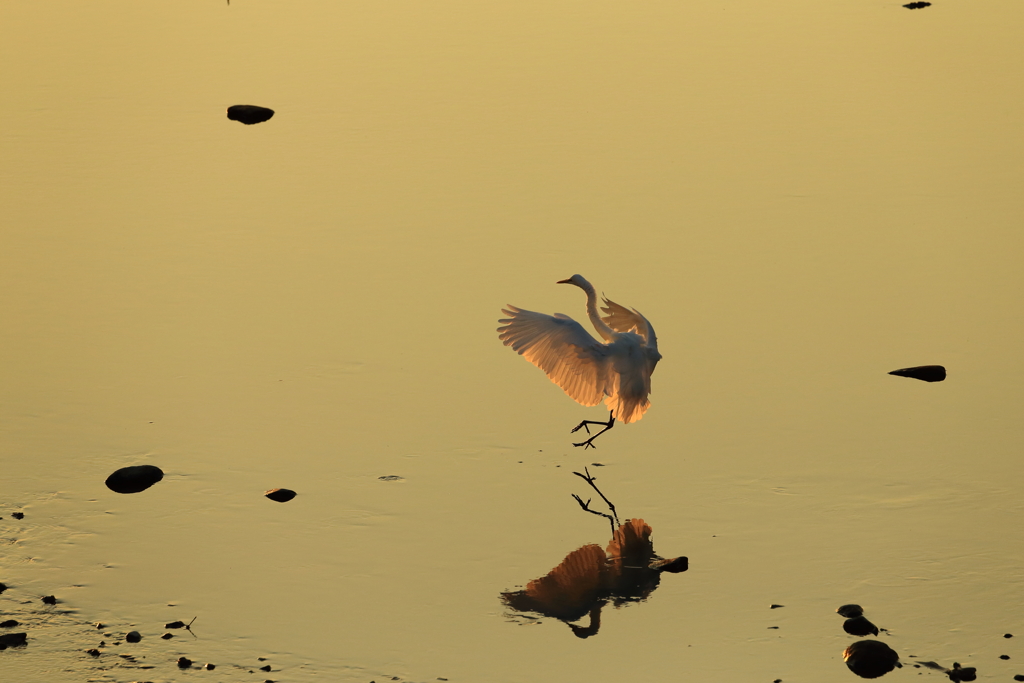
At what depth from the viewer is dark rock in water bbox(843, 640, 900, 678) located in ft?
29.3

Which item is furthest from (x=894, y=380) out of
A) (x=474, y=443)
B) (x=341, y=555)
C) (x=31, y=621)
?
(x=31, y=621)

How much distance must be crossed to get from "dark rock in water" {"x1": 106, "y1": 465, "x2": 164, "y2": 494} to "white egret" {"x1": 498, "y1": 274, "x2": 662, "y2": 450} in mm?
2946

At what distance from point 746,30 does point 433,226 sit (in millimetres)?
10395

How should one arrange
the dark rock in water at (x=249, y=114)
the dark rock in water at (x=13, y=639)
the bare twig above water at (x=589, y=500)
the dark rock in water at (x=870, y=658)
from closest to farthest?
1. the dark rock in water at (x=870, y=658)
2. the dark rock in water at (x=13, y=639)
3. the bare twig above water at (x=589, y=500)
4. the dark rock in water at (x=249, y=114)

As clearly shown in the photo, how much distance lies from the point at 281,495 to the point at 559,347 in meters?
2.55

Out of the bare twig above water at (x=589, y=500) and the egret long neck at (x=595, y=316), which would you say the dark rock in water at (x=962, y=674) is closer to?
the bare twig above water at (x=589, y=500)

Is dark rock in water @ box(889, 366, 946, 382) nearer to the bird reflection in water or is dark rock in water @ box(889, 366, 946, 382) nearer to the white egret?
the white egret

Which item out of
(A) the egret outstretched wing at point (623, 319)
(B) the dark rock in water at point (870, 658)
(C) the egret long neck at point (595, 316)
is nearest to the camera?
(B) the dark rock in water at point (870, 658)

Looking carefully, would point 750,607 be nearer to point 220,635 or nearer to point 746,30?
point 220,635

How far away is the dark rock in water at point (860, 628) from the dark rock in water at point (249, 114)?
42.7ft

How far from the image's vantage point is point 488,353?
13.7 metres

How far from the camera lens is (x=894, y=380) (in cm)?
1319

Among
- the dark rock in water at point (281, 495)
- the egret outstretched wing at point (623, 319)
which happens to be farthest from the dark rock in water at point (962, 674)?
the dark rock in water at point (281, 495)

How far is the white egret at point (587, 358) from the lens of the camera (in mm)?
12039
